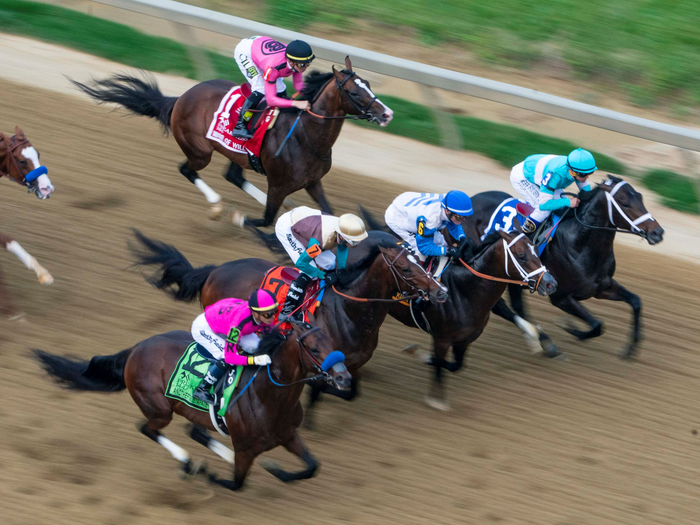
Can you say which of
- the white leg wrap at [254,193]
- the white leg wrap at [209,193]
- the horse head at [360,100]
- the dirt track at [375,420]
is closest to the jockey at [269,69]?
the horse head at [360,100]

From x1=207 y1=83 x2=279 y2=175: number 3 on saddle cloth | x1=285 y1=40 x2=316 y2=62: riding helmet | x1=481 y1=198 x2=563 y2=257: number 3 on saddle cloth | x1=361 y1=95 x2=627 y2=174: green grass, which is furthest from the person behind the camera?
x1=361 y1=95 x2=627 y2=174: green grass

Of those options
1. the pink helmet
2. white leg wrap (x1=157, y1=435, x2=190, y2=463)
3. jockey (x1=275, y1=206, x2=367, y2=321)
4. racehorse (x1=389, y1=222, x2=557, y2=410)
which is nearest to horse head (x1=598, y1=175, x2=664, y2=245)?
racehorse (x1=389, y1=222, x2=557, y2=410)

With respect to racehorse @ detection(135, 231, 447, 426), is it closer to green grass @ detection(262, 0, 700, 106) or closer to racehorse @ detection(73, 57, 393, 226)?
racehorse @ detection(73, 57, 393, 226)

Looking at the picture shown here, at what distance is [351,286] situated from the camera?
5.00m

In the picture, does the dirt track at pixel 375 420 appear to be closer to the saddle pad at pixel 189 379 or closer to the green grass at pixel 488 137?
the saddle pad at pixel 189 379

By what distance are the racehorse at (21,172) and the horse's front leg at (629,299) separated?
4585 millimetres

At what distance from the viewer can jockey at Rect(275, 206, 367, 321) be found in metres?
4.95

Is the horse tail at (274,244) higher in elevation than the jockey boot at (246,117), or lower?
lower

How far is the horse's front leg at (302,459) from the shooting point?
4555 mm

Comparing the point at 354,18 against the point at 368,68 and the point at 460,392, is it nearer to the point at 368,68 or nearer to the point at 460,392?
the point at 368,68

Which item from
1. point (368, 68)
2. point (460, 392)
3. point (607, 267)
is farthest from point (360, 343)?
point (368, 68)

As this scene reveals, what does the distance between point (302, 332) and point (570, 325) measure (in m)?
3.42

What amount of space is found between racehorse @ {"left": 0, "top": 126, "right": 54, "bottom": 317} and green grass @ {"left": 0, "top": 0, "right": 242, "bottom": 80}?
451 centimetres

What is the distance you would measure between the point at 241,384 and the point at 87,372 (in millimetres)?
1178
